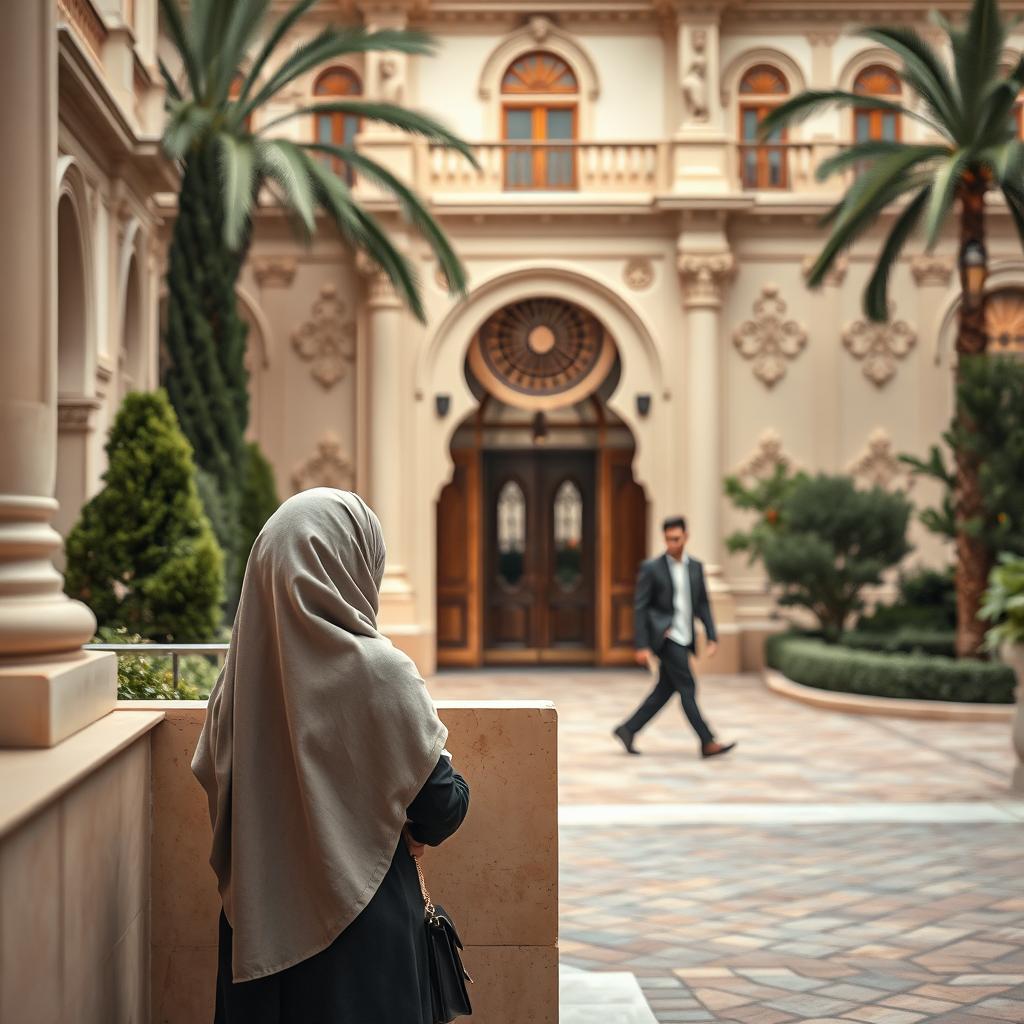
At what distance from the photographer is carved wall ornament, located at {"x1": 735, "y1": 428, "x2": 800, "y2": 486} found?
1948cm

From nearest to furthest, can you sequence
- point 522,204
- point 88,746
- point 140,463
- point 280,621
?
point 280,621
point 88,746
point 140,463
point 522,204

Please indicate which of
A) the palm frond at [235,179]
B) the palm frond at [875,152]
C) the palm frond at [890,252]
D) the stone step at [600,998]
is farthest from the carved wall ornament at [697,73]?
the stone step at [600,998]

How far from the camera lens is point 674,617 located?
1125cm

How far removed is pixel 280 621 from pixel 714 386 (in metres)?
16.7

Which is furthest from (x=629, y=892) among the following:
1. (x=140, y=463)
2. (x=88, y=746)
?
(x=140, y=463)

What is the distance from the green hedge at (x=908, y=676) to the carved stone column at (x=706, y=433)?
2.94 meters

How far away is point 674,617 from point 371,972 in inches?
332

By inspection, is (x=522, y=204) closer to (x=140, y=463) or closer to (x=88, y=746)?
(x=140, y=463)

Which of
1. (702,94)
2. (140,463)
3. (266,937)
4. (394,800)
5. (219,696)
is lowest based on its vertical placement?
(266,937)

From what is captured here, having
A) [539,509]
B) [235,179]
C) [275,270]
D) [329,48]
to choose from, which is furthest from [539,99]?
[235,179]

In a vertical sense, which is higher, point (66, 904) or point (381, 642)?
point (381, 642)

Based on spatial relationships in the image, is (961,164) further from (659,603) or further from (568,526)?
(568,526)

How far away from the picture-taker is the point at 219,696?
3.11 m

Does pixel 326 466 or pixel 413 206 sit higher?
pixel 413 206
